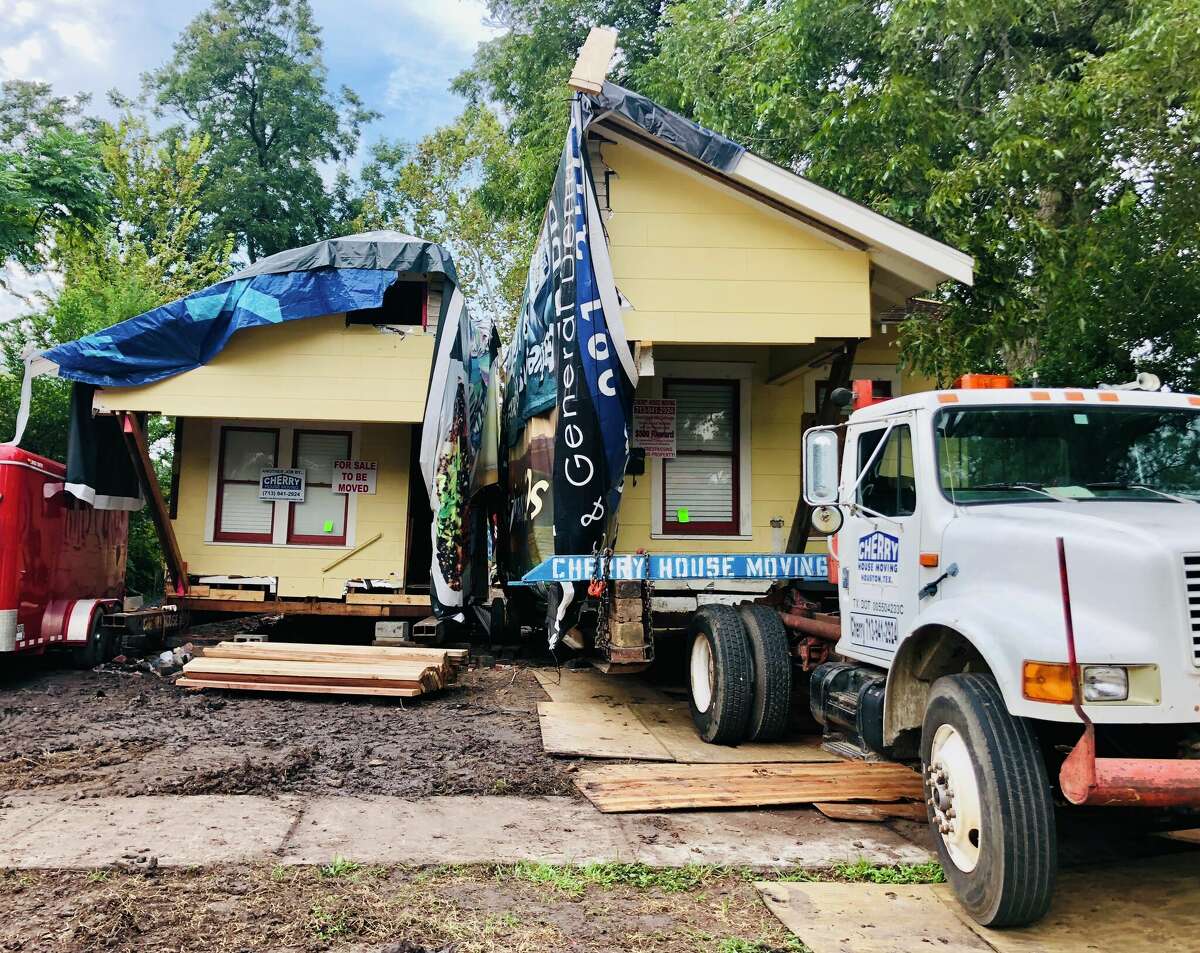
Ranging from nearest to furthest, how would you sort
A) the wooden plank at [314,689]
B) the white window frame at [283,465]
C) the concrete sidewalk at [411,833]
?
the concrete sidewalk at [411,833], the wooden plank at [314,689], the white window frame at [283,465]

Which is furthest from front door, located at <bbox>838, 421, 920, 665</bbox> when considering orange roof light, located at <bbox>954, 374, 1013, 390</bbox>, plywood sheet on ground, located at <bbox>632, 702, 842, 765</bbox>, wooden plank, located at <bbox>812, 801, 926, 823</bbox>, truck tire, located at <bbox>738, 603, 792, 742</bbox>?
plywood sheet on ground, located at <bbox>632, 702, 842, 765</bbox>

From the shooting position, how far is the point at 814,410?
1070 cm

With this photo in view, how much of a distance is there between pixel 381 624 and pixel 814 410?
19.2 feet

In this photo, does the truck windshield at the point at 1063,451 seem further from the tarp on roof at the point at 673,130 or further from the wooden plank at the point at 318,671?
the wooden plank at the point at 318,671

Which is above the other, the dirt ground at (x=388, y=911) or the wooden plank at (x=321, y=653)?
the wooden plank at (x=321, y=653)

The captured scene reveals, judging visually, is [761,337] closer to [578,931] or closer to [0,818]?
[578,931]

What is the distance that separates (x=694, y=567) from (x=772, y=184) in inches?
149

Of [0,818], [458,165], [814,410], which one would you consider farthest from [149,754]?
[458,165]

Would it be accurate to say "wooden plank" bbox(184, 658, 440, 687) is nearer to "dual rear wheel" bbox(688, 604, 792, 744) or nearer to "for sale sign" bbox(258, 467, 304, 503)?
"dual rear wheel" bbox(688, 604, 792, 744)

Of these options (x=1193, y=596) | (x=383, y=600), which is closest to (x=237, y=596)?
(x=383, y=600)

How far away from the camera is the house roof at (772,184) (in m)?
8.30

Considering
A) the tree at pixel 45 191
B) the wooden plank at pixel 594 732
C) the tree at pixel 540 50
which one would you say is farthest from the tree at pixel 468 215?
the wooden plank at pixel 594 732

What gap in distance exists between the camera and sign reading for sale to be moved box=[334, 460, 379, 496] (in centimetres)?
1223

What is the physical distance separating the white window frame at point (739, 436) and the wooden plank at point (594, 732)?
7.74 feet
